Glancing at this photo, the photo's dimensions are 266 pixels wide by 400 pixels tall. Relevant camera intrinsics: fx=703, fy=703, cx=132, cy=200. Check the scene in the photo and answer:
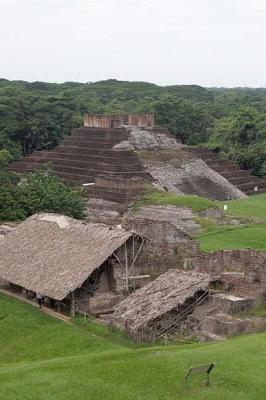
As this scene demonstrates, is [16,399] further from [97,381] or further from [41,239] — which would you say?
[41,239]

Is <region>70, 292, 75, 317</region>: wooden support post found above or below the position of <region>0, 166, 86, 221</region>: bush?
below

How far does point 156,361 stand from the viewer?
1518cm

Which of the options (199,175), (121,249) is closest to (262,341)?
(121,249)

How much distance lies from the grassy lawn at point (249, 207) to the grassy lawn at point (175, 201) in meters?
1.85

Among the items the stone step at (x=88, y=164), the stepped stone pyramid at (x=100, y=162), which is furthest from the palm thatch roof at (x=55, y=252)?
the stone step at (x=88, y=164)

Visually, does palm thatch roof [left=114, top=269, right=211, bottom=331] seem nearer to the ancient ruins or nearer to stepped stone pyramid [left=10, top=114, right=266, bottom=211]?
the ancient ruins

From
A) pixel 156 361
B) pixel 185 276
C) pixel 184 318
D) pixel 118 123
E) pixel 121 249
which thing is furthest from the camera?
pixel 118 123

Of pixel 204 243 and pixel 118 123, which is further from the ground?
pixel 118 123

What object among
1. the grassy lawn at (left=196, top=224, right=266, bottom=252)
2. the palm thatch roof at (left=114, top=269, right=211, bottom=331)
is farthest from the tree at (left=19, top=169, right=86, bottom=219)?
the palm thatch roof at (left=114, top=269, right=211, bottom=331)

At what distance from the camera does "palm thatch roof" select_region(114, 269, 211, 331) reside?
20156 mm

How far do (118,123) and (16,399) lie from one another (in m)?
45.7

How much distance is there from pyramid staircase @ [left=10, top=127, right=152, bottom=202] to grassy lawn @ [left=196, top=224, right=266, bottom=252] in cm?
930

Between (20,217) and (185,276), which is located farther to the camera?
(20,217)

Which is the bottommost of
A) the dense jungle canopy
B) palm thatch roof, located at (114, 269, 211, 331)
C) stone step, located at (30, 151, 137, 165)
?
palm thatch roof, located at (114, 269, 211, 331)
